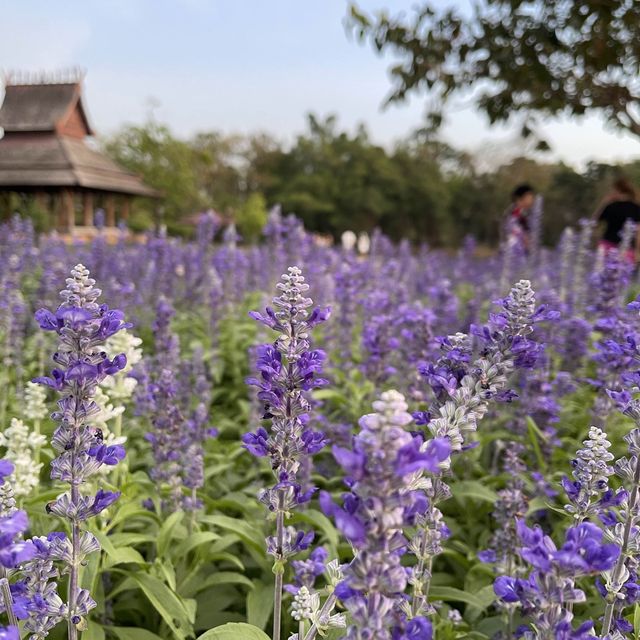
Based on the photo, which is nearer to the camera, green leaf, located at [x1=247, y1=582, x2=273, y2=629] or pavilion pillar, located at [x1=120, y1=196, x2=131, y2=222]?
green leaf, located at [x1=247, y1=582, x2=273, y2=629]

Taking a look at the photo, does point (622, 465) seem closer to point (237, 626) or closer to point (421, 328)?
point (237, 626)

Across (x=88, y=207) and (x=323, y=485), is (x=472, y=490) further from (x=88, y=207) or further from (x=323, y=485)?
(x=88, y=207)

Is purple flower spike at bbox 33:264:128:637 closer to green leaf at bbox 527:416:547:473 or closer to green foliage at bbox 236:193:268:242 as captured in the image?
green leaf at bbox 527:416:547:473

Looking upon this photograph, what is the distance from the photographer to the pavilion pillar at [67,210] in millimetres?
40969

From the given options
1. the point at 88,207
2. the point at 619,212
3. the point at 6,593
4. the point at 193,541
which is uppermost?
the point at 88,207

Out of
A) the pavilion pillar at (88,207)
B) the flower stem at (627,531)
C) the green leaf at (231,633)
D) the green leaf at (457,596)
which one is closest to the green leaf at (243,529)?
the green leaf at (457,596)

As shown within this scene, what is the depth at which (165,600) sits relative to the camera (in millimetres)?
3277

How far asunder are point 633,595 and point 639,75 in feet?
23.9

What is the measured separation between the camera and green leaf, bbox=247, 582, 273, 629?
11.2 ft

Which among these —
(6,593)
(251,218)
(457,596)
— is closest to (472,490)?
(457,596)

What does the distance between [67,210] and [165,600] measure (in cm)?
4222

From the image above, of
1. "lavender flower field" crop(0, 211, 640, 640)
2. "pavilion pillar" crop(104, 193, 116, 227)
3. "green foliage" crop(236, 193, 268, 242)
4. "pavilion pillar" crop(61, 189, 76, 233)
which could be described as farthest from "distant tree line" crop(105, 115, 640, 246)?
"lavender flower field" crop(0, 211, 640, 640)

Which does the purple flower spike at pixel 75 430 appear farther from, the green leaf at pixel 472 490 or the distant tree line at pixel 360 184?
the distant tree line at pixel 360 184

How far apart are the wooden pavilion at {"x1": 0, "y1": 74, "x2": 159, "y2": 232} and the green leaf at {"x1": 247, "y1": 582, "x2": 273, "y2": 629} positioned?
37753mm
